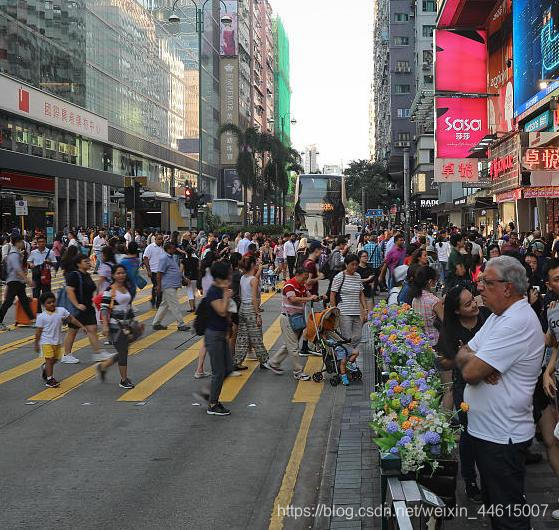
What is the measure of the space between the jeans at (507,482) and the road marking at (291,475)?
1.98 m

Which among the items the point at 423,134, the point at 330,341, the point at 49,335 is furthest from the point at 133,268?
the point at 423,134

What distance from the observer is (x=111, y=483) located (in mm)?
6137

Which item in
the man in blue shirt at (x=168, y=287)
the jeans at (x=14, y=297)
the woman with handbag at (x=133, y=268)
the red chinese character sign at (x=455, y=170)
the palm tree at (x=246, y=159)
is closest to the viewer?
the woman with handbag at (x=133, y=268)

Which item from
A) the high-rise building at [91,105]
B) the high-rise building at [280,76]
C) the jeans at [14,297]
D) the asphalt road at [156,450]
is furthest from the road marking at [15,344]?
the high-rise building at [280,76]

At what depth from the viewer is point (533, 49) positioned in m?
28.2

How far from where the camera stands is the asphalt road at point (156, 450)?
5555mm

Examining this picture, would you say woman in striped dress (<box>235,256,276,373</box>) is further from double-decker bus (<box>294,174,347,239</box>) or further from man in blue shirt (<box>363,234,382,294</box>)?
double-decker bus (<box>294,174,347,239</box>)

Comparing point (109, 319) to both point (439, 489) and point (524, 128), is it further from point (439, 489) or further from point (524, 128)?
point (524, 128)

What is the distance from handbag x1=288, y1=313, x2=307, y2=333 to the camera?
32.9 feet

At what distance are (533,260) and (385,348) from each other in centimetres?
485

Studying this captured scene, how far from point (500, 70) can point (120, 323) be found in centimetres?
3297

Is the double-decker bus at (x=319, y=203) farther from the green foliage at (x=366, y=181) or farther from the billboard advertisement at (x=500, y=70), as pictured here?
the green foliage at (x=366, y=181)

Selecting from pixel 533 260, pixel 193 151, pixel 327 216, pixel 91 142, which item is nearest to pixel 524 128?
pixel 327 216

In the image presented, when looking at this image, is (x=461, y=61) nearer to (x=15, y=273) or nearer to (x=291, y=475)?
(x=15, y=273)
